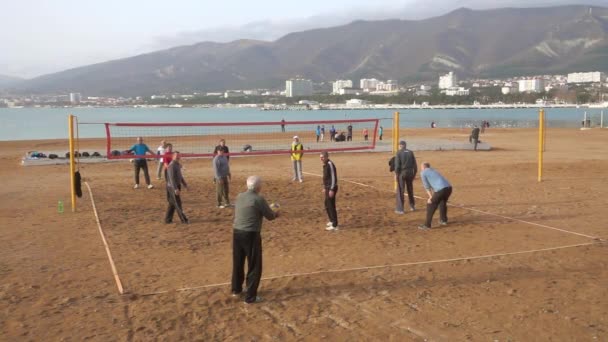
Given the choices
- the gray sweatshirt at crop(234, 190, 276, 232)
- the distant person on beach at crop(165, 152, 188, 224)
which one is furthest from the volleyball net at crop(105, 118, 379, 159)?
the gray sweatshirt at crop(234, 190, 276, 232)

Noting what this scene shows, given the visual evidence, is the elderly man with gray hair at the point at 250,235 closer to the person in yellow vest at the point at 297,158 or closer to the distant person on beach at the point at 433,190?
the distant person on beach at the point at 433,190

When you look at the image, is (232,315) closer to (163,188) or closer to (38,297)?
(38,297)

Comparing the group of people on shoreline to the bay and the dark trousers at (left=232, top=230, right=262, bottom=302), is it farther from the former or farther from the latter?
the bay

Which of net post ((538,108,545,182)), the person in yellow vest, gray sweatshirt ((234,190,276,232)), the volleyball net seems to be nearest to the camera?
gray sweatshirt ((234,190,276,232))

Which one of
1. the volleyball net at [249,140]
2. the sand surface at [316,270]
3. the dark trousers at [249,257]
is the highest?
the volleyball net at [249,140]

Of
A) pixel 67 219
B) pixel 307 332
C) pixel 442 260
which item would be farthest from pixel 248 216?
pixel 67 219

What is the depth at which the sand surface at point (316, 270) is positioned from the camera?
20.5 feet

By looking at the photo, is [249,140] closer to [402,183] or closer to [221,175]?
[221,175]

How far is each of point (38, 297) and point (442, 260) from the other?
5.89m

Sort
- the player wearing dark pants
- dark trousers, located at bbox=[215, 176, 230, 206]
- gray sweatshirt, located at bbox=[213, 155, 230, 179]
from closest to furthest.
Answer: the player wearing dark pants
gray sweatshirt, located at bbox=[213, 155, 230, 179]
dark trousers, located at bbox=[215, 176, 230, 206]

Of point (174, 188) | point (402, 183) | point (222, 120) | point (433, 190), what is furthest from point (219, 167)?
point (222, 120)

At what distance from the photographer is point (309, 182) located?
A: 702 inches

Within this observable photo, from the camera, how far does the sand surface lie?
623 cm

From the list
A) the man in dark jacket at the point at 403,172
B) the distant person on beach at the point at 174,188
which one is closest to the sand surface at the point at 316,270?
the distant person on beach at the point at 174,188
